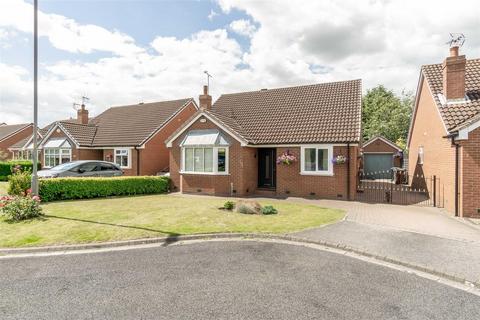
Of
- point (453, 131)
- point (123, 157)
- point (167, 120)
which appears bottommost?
point (123, 157)

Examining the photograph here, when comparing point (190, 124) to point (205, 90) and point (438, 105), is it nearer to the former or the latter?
point (205, 90)

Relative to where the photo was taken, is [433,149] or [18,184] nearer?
[18,184]

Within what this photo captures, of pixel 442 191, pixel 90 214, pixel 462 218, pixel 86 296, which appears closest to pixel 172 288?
pixel 86 296

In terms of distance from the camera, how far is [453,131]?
11.3 m

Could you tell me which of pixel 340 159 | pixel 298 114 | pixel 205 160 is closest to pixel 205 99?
pixel 205 160

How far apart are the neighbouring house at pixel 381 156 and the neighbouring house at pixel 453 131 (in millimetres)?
11056

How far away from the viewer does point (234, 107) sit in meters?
21.5

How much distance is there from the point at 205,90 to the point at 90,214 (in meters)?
13.0

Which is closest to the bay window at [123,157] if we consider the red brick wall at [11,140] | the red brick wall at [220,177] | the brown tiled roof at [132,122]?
the brown tiled roof at [132,122]

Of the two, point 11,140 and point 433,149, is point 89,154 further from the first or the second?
point 11,140

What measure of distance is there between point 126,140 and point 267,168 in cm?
1305

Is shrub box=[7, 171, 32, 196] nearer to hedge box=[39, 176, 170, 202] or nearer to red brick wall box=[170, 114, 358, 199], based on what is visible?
hedge box=[39, 176, 170, 202]

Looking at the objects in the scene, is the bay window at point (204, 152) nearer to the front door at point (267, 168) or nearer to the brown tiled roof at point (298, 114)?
the brown tiled roof at point (298, 114)

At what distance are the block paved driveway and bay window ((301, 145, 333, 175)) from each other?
3.82 meters
